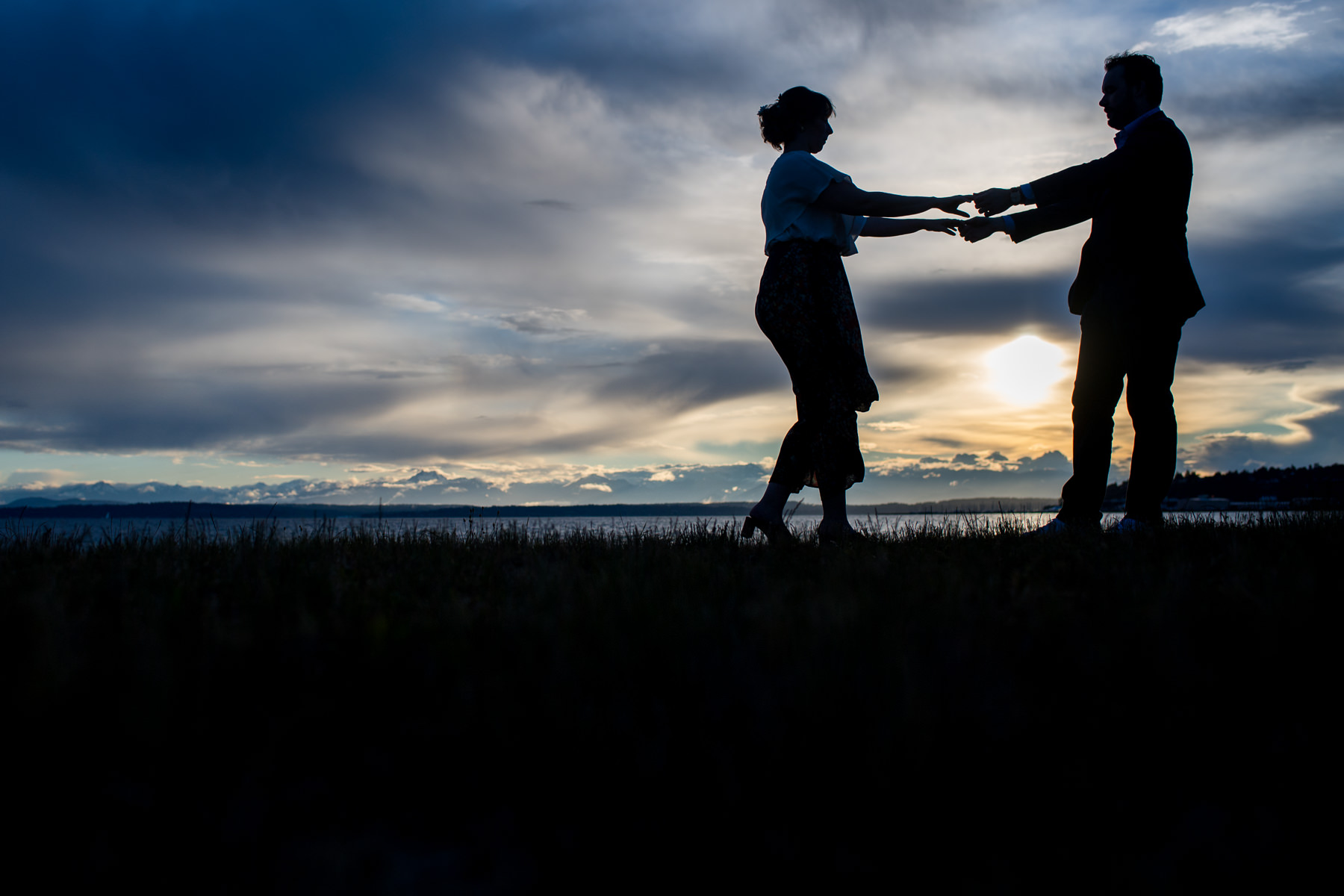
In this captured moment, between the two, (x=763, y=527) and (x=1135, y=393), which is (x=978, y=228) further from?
(x=763, y=527)

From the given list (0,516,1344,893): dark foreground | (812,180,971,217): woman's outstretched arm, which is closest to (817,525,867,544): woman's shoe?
(812,180,971,217): woman's outstretched arm

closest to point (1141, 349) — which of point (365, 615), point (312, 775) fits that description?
point (365, 615)

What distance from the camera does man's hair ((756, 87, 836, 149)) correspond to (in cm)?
543

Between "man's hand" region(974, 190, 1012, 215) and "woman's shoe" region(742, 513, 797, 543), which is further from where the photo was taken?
"man's hand" region(974, 190, 1012, 215)

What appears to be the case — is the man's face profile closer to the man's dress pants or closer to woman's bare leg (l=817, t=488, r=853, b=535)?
the man's dress pants

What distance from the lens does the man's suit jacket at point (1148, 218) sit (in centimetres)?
517

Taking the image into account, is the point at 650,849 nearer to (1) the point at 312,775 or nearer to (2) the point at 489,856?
(2) the point at 489,856

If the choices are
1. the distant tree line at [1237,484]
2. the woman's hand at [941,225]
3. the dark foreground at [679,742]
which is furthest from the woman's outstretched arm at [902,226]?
the distant tree line at [1237,484]

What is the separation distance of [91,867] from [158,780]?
11.4 inches

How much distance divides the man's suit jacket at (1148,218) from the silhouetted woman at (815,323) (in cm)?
137

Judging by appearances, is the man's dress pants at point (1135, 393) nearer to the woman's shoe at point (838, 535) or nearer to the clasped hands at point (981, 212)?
the clasped hands at point (981, 212)

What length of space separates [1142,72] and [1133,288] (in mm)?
1700

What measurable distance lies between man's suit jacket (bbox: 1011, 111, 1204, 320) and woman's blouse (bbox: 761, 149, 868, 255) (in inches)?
71.5

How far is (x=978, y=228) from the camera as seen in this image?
624 cm
